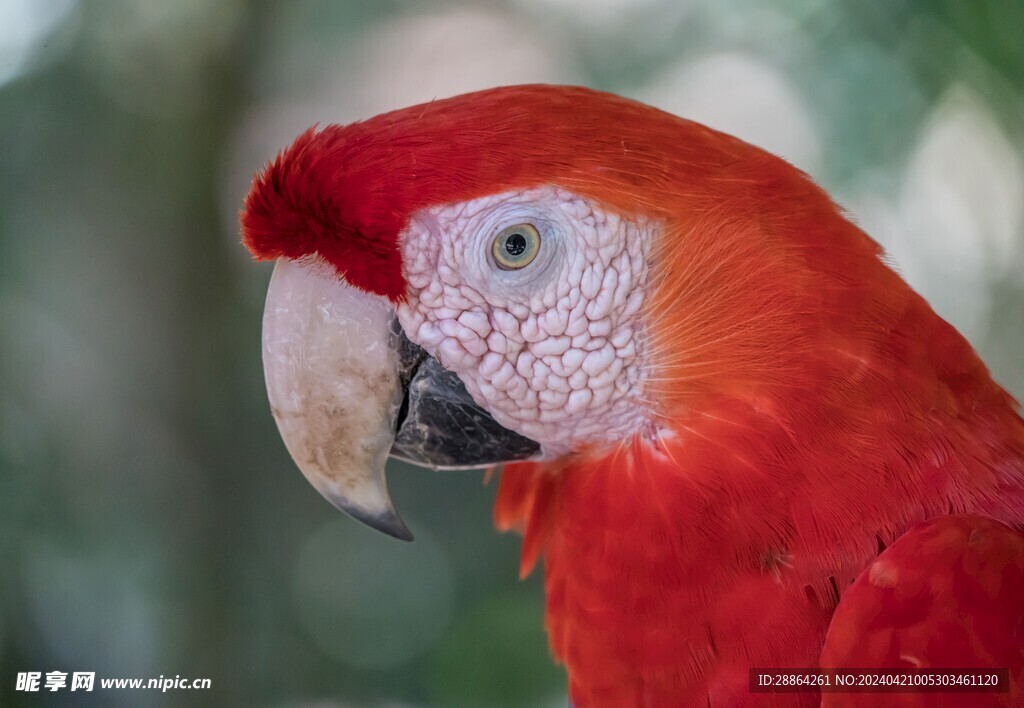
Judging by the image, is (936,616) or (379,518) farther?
(379,518)

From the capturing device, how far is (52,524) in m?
1.32

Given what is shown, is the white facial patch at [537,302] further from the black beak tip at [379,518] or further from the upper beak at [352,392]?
the black beak tip at [379,518]

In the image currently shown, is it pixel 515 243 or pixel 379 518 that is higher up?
pixel 515 243

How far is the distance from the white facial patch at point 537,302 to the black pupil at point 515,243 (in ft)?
0.04

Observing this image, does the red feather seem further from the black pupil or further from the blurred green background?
the blurred green background

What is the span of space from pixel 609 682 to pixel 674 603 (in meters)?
0.11

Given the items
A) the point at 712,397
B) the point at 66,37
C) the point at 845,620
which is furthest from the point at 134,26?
the point at 845,620

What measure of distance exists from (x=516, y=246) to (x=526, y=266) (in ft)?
0.06

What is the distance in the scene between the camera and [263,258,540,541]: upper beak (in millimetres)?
644

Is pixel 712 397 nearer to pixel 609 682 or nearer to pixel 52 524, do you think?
pixel 609 682

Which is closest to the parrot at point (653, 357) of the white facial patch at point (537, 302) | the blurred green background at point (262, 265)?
the white facial patch at point (537, 302)

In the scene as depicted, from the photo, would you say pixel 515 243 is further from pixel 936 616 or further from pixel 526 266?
pixel 936 616

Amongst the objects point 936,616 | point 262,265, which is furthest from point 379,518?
point 262,265

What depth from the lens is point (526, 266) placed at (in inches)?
24.4
